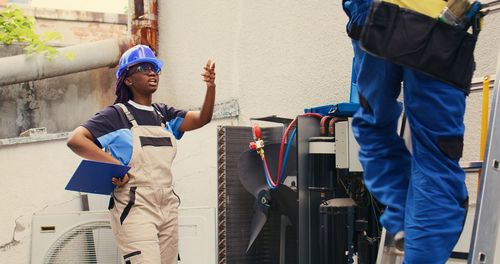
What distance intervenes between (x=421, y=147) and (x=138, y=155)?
2117mm

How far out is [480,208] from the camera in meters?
2.11

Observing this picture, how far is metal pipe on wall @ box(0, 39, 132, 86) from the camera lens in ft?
23.6

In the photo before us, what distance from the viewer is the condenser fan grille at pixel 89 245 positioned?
16.1 feet

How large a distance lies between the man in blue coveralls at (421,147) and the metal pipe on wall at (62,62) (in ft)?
17.1

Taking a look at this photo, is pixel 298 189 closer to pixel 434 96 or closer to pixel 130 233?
pixel 130 233

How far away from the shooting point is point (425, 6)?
7.02ft

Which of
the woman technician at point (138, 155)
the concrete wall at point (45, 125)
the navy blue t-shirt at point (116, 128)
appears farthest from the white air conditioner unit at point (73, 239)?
the navy blue t-shirt at point (116, 128)

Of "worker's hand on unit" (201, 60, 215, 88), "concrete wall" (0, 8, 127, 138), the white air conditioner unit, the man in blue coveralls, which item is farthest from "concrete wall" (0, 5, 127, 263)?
the man in blue coveralls

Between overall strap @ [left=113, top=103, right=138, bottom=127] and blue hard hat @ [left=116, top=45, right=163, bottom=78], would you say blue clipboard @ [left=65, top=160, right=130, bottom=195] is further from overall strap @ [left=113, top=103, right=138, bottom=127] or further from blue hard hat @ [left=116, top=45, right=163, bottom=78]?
blue hard hat @ [left=116, top=45, right=163, bottom=78]

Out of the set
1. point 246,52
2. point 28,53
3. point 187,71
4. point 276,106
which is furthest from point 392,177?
point 28,53

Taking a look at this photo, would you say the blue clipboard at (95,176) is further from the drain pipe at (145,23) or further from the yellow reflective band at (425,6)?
the drain pipe at (145,23)

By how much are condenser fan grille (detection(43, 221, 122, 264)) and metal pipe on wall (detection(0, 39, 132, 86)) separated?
2681mm

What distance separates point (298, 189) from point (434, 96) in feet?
5.46

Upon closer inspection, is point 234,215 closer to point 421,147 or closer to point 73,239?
point 73,239
